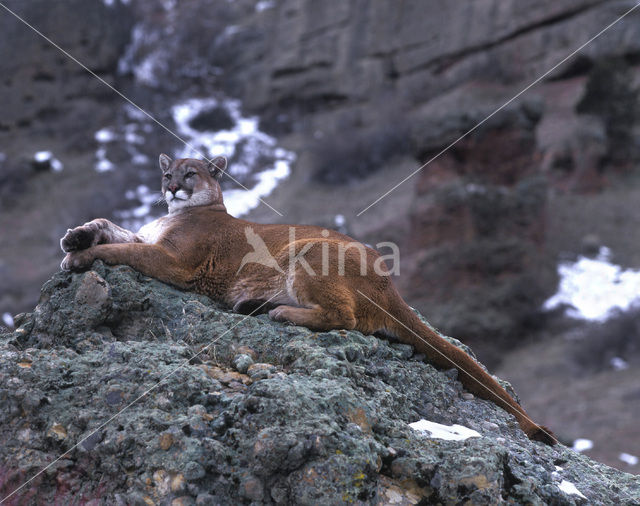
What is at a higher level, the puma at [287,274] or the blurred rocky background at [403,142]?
the blurred rocky background at [403,142]

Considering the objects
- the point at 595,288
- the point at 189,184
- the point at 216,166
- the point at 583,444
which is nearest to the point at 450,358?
the point at 189,184

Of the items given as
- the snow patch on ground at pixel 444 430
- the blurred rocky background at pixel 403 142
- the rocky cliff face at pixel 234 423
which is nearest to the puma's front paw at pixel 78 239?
the rocky cliff face at pixel 234 423

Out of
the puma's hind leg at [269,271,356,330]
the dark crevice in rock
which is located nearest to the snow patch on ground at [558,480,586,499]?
the puma's hind leg at [269,271,356,330]

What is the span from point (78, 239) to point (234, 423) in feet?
7.89

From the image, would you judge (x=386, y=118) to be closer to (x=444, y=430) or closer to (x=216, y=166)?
(x=216, y=166)

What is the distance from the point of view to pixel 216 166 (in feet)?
24.6

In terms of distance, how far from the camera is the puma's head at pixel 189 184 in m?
7.08

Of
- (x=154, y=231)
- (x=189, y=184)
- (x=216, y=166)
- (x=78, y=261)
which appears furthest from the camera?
(x=216, y=166)

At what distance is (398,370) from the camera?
17.8ft

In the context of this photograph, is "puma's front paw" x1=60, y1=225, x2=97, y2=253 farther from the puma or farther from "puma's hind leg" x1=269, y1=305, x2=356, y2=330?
"puma's hind leg" x1=269, y1=305, x2=356, y2=330

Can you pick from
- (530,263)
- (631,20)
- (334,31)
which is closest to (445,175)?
(530,263)

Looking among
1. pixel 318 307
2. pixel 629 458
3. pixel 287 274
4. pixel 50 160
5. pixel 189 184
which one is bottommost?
pixel 318 307

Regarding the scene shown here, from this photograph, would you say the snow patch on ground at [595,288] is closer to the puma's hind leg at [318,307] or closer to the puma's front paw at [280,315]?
the puma's hind leg at [318,307]

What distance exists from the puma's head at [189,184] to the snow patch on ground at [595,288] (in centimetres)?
1972
